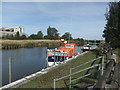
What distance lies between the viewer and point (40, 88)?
7.16 meters

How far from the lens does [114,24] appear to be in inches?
655

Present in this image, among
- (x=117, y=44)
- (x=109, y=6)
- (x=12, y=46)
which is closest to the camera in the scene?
(x=117, y=44)

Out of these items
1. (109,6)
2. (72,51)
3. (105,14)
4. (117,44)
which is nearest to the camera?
(117,44)

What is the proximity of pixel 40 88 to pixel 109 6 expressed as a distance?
16087 millimetres

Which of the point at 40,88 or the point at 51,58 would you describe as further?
the point at 51,58

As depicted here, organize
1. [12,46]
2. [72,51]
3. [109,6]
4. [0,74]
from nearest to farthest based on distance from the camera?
[0,74]
[109,6]
[72,51]
[12,46]

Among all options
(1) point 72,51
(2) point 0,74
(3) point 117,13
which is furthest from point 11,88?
(1) point 72,51

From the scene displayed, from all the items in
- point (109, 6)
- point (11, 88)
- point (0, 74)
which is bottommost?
point (0, 74)

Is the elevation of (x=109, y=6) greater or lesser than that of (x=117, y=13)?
greater

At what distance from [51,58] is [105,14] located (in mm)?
9993

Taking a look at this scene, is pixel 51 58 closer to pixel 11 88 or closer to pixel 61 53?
pixel 61 53

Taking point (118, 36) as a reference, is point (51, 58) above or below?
below

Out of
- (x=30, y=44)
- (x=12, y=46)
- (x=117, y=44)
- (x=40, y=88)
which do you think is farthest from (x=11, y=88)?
(x=30, y=44)

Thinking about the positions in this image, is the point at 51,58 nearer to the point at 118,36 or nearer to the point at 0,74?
the point at 0,74
